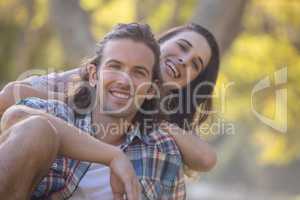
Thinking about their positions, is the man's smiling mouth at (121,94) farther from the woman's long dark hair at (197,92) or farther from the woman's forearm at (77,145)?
the woman's long dark hair at (197,92)

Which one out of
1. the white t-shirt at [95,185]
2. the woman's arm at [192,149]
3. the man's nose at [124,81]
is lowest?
the white t-shirt at [95,185]

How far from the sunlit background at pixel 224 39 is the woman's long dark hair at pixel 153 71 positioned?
8.99ft

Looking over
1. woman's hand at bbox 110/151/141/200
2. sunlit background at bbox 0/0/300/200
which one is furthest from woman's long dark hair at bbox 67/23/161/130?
sunlit background at bbox 0/0/300/200

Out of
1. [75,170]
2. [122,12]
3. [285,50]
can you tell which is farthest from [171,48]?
[122,12]

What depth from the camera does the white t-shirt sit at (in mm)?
2619

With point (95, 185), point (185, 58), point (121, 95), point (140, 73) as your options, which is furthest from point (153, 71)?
point (185, 58)

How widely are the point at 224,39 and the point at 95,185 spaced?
3544 mm

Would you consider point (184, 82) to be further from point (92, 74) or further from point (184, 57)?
point (92, 74)

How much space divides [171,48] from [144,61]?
72cm

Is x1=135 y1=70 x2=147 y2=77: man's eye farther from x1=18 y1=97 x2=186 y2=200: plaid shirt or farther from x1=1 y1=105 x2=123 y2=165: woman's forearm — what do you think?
x1=1 y1=105 x2=123 y2=165: woman's forearm

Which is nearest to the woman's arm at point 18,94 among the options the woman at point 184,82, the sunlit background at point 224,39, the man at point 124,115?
the woman at point 184,82

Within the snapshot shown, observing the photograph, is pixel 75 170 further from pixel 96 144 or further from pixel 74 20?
pixel 74 20

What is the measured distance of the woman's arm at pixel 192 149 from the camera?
295 cm

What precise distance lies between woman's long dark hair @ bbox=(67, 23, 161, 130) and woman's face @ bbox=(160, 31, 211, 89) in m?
0.40
